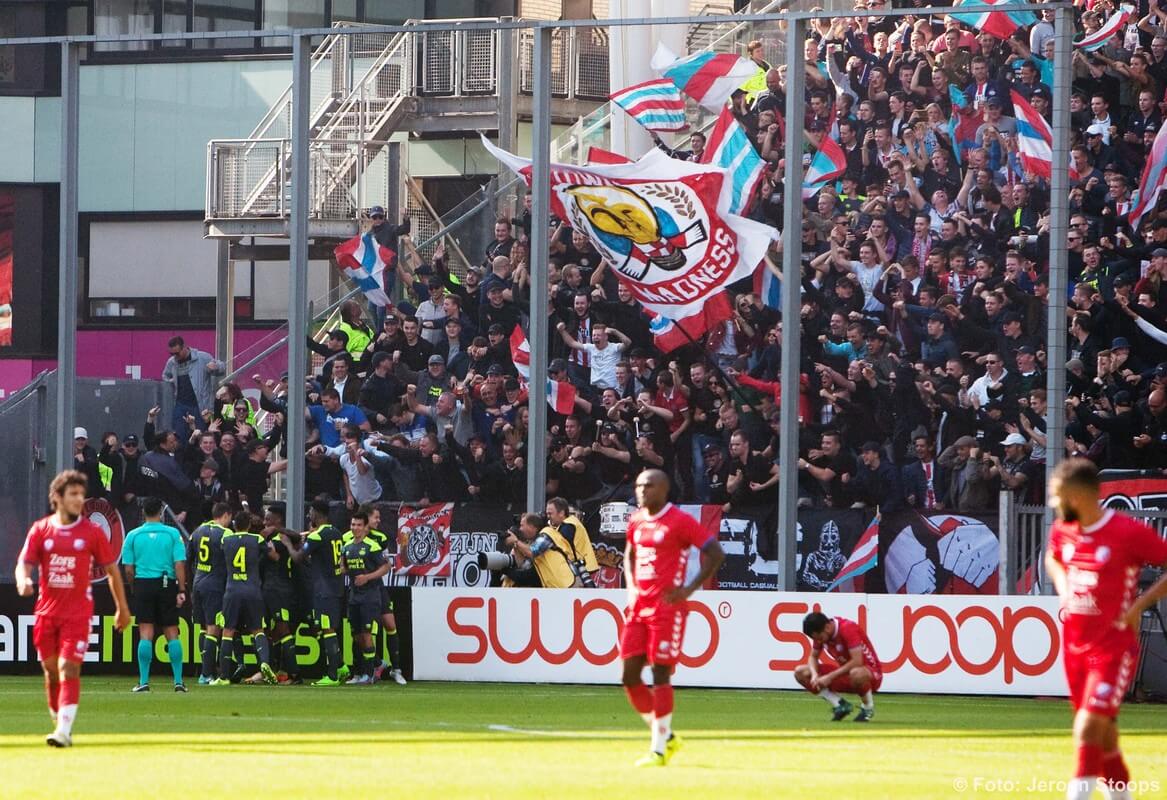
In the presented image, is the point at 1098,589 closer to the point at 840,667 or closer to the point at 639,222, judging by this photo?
the point at 840,667

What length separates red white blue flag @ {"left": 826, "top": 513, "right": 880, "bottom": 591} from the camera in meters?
22.2

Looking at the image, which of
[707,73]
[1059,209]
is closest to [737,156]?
[707,73]

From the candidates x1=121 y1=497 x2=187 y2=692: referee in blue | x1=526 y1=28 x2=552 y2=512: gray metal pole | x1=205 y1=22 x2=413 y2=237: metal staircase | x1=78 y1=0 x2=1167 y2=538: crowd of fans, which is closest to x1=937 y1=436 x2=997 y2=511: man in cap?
x1=78 y1=0 x2=1167 y2=538: crowd of fans

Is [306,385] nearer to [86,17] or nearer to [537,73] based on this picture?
[537,73]

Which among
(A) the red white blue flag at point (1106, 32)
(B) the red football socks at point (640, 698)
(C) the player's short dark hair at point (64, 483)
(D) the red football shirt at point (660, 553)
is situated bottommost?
(B) the red football socks at point (640, 698)

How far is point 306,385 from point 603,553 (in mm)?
4142

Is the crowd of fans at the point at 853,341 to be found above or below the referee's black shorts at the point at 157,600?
above

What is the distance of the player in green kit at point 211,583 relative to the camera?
2100 cm

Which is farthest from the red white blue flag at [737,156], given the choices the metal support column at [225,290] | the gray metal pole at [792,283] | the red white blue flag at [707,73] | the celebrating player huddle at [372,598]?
the metal support column at [225,290]

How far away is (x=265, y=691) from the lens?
19.8 meters

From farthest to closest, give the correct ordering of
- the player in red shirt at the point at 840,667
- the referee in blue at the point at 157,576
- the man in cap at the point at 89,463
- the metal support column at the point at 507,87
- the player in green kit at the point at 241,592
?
the metal support column at the point at 507,87
the man in cap at the point at 89,463
the player in green kit at the point at 241,592
the referee in blue at the point at 157,576
the player in red shirt at the point at 840,667

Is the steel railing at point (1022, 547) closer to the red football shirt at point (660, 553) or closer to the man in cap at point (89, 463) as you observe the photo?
the red football shirt at point (660, 553)

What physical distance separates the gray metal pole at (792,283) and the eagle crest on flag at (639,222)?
1.70 meters

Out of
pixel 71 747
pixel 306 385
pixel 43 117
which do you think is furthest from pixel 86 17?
pixel 71 747
